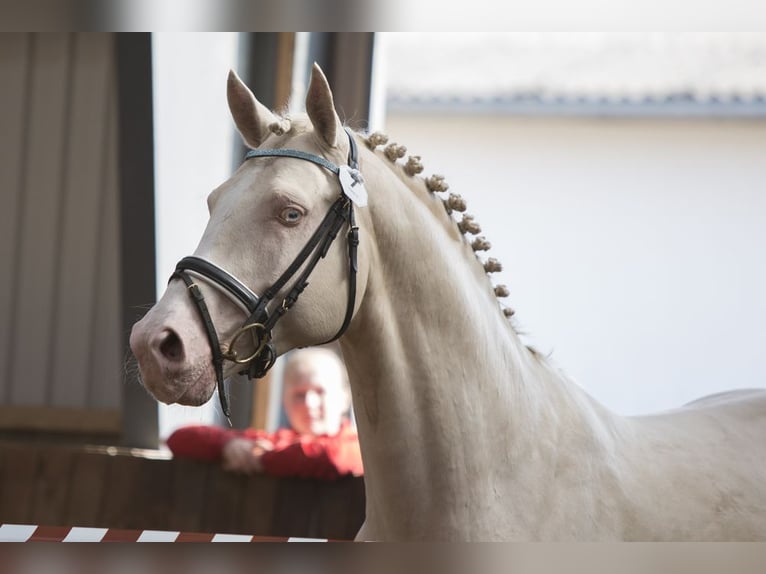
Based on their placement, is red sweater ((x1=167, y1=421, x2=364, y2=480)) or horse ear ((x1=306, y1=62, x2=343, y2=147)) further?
red sweater ((x1=167, y1=421, x2=364, y2=480))

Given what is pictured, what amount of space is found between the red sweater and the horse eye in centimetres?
185

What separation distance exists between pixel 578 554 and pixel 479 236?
93cm

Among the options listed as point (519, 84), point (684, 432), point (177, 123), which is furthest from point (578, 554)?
point (519, 84)

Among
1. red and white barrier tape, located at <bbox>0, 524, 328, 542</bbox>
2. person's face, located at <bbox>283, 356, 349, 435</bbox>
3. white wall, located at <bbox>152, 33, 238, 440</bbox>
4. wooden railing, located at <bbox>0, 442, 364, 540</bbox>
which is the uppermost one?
white wall, located at <bbox>152, 33, 238, 440</bbox>

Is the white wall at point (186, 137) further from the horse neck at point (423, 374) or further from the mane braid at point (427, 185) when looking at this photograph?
the horse neck at point (423, 374)

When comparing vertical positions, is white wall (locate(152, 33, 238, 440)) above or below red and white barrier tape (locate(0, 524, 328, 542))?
above

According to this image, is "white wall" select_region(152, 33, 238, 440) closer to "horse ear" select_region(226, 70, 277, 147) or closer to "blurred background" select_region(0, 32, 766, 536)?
"blurred background" select_region(0, 32, 766, 536)

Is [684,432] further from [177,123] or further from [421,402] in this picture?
[177,123]

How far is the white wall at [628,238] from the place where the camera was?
287 inches

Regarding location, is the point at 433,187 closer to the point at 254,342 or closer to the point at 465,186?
the point at 254,342

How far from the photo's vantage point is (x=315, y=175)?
72.2 inches

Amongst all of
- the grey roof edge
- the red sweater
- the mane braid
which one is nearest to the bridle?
the mane braid

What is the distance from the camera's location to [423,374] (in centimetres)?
189

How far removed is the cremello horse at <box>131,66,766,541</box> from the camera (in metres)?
1.77
